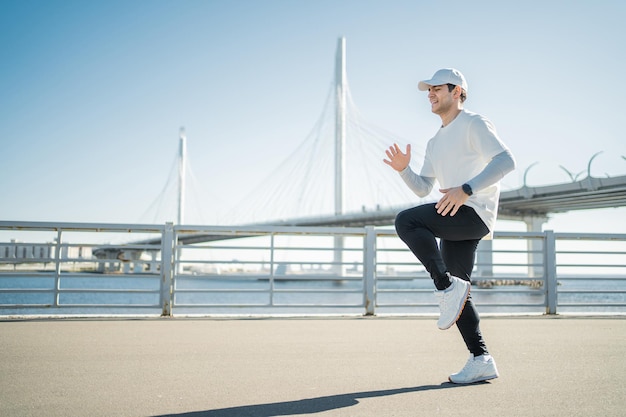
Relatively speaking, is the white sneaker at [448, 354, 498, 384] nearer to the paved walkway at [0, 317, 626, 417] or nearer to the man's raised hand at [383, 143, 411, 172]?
the paved walkway at [0, 317, 626, 417]

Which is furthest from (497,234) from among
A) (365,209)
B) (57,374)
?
(365,209)

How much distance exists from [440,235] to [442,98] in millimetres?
543

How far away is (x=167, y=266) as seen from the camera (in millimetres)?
4918

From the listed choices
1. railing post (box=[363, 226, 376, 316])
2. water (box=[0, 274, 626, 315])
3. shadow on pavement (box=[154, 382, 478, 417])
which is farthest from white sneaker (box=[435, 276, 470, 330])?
railing post (box=[363, 226, 376, 316])

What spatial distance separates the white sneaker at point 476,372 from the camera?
6.82ft

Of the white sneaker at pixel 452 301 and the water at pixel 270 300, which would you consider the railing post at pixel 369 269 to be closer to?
the water at pixel 270 300

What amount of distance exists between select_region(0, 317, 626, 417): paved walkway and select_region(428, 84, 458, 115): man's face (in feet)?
3.41

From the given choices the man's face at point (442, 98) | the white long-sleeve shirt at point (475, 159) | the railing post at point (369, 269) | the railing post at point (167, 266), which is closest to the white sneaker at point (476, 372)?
the white long-sleeve shirt at point (475, 159)

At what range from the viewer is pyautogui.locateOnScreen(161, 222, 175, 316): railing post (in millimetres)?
4828

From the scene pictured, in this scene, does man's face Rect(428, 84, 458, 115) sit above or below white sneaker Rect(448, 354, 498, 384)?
above

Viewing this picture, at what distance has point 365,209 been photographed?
29.1m

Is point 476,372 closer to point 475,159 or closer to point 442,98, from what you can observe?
point 475,159

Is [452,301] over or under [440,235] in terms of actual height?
under

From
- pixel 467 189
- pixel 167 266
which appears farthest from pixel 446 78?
pixel 167 266
